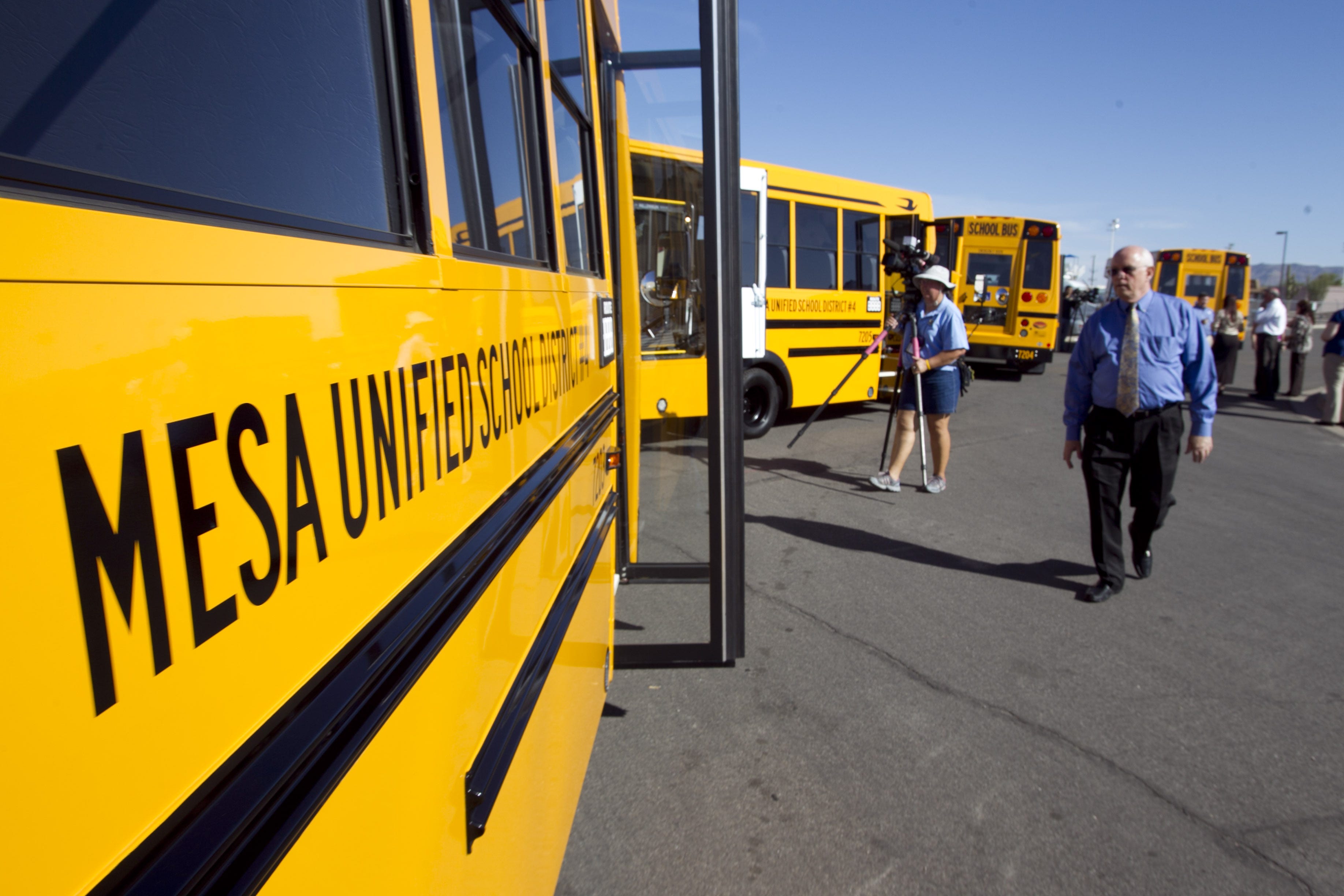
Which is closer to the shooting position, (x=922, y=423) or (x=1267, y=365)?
(x=922, y=423)

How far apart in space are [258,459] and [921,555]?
15.4 ft

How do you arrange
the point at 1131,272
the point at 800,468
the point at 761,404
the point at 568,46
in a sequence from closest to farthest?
the point at 568,46, the point at 1131,272, the point at 800,468, the point at 761,404

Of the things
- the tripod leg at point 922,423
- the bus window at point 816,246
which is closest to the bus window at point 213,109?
the tripod leg at point 922,423

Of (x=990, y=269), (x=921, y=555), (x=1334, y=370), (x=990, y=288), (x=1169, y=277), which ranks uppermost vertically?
(x=990, y=269)

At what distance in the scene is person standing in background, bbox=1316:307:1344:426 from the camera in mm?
9930

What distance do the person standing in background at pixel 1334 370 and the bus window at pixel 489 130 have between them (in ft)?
38.4

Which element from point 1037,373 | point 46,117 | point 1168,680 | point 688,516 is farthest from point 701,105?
point 1037,373

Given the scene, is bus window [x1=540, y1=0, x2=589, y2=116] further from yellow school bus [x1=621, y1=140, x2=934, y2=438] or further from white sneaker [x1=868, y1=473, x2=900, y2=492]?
white sneaker [x1=868, y1=473, x2=900, y2=492]

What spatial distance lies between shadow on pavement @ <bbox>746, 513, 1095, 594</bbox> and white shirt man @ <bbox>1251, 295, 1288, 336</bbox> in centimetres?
1015

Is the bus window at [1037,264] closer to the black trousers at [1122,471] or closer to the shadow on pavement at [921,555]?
the shadow on pavement at [921,555]

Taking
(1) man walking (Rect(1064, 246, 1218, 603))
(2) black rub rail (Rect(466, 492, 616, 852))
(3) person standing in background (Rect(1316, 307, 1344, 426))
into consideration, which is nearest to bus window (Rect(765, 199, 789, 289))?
(1) man walking (Rect(1064, 246, 1218, 603))

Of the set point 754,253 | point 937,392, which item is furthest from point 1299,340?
point 754,253

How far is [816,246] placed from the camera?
8688mm

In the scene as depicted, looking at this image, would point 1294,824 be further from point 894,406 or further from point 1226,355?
point 1226,355
